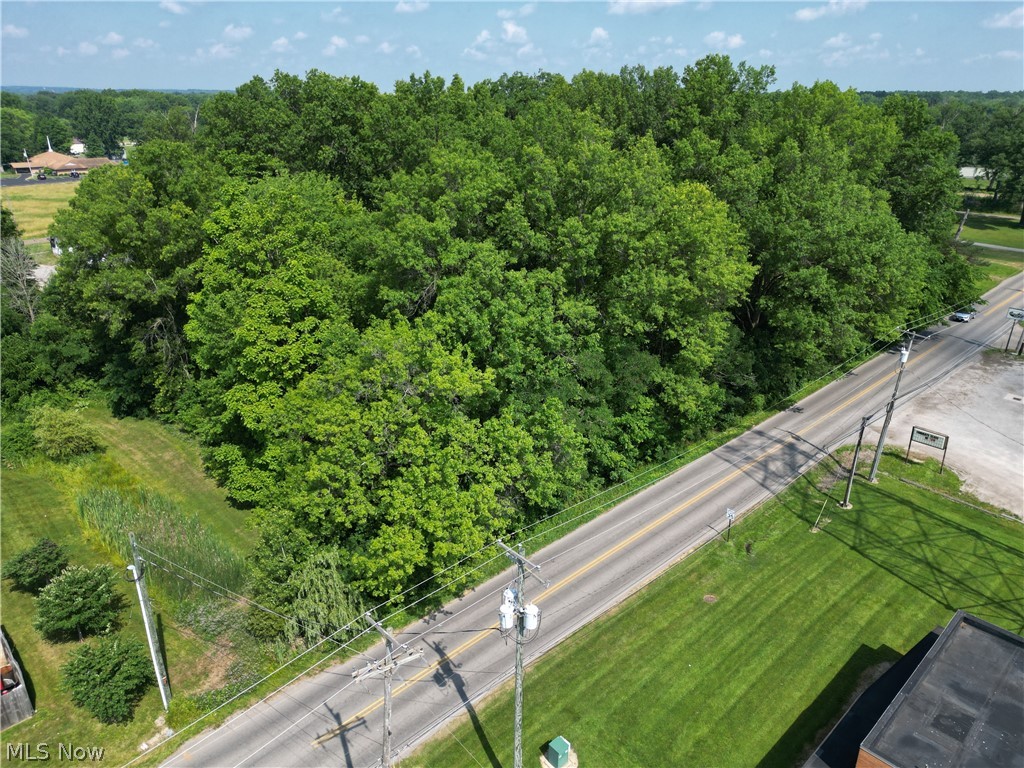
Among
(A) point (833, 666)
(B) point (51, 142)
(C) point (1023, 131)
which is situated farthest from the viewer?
(B) point (51, 142)

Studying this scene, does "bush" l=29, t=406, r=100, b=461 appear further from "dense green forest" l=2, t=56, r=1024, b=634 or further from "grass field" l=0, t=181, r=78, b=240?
"grass field" l=0, t=181, r=78, b=240

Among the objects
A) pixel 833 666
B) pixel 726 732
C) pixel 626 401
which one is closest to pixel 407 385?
pixel 626 401

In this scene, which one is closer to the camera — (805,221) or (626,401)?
(626,401)

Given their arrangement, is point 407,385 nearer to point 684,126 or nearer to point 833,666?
point 833,666

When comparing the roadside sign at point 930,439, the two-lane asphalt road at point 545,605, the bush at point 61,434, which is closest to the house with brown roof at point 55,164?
the bush at point 61,434

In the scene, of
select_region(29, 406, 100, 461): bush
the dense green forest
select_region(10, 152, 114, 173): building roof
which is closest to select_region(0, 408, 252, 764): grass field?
select_region(29, 406, 100, 461): bush

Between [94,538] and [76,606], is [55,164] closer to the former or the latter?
[94,538]

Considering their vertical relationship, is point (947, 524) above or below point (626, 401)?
below

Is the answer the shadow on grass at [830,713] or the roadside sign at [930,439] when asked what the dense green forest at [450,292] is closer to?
the roadside sign at [930,439]
